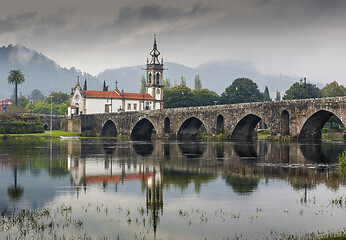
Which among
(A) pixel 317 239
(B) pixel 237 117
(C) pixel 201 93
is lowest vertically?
(A) pixel 317 239

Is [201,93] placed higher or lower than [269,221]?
higher

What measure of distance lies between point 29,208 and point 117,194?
441cm

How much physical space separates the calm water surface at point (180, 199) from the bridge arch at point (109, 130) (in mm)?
82404

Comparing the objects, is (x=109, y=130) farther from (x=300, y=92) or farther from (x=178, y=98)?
(x=300, y=92)

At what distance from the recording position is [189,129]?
296ft

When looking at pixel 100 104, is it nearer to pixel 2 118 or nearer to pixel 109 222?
pixel 2 118

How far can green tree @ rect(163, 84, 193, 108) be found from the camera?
153875 mm

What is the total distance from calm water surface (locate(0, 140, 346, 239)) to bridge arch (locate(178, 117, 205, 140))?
55758 millimetres

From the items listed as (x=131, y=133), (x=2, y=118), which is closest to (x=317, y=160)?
(x=131, y=133)

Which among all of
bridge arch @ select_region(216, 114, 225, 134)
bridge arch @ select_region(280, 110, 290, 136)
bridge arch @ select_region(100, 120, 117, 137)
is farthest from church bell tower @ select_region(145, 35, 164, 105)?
bridge arch @ select_region(280, 110, 290, 136)

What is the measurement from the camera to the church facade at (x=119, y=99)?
13962cm

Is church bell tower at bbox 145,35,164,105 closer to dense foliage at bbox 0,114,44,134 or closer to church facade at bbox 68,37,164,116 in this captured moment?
church facade at bbox 68,37,164,116


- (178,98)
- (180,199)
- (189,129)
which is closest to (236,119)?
(189,129)

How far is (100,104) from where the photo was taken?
5591 inches
